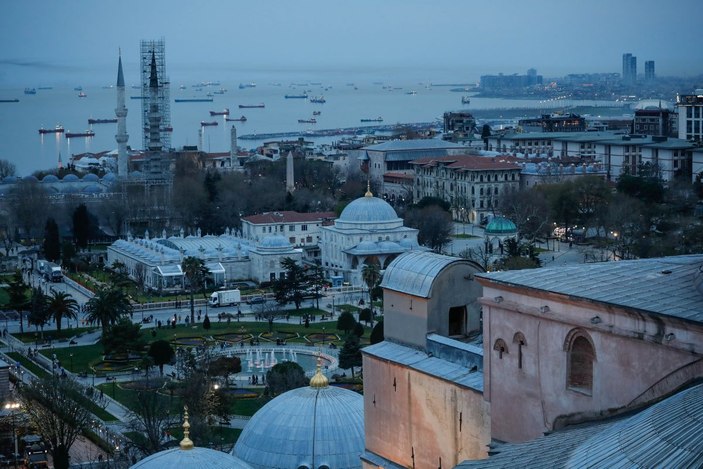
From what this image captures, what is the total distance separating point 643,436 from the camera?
25.6 feet

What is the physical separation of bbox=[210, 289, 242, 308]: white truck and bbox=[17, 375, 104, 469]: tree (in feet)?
37.3

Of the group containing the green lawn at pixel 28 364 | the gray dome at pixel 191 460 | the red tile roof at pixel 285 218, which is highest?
the gray dome at pixel 191 460

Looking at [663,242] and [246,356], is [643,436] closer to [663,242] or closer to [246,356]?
[246,356]

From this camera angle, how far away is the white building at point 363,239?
120ft

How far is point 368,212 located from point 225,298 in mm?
7234

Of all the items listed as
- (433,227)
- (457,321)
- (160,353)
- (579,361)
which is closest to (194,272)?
(160,353)

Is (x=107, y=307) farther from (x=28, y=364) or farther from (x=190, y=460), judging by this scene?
(x=190, y=460)

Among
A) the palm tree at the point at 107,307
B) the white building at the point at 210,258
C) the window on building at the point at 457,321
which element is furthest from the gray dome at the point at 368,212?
the window on building at the point at 457,321

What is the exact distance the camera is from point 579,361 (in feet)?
34.8

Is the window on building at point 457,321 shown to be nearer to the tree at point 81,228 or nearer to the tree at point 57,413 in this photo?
the tree at point 57,413

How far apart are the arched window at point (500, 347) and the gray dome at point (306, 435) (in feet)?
12.8

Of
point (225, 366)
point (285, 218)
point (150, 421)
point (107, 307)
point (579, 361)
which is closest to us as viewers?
point (579, 361)

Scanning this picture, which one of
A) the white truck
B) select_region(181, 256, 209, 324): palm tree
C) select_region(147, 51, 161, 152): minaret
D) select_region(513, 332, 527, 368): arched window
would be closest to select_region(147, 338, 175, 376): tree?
select_region(181, 256, 209, 324): palm tree

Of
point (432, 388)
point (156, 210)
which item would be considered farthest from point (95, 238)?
point (432, 388)
